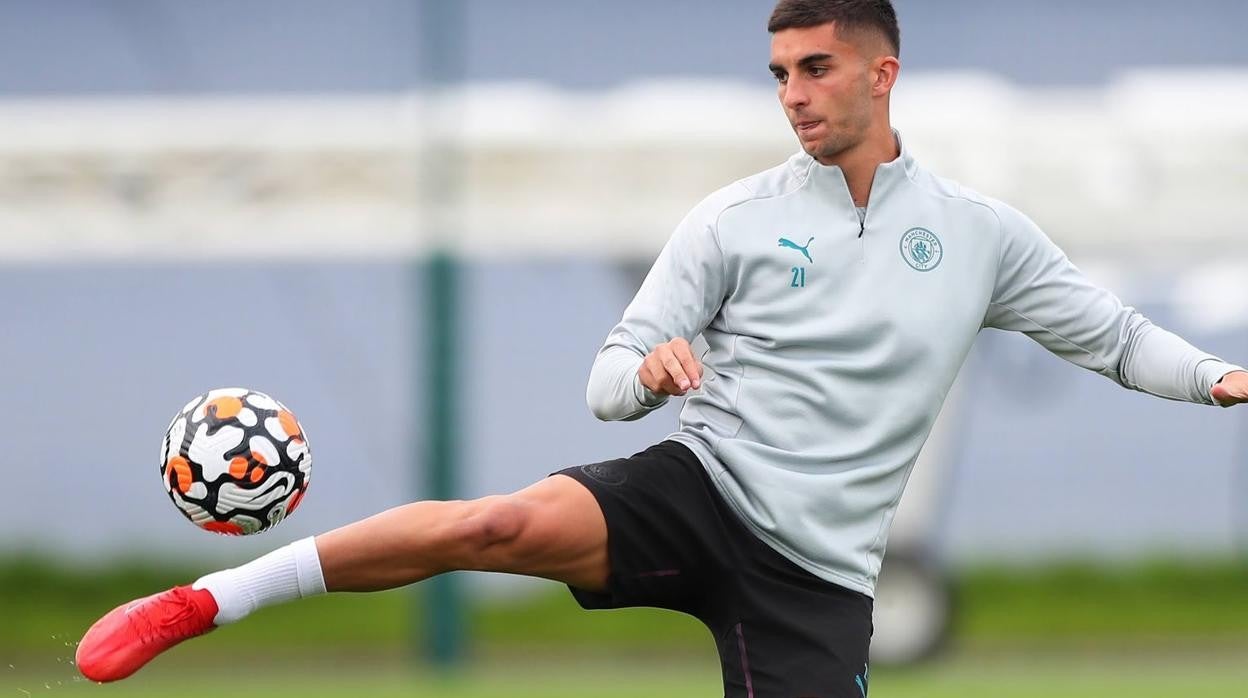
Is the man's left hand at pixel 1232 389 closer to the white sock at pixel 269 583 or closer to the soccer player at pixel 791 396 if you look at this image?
the soccer player at pixel 791 396

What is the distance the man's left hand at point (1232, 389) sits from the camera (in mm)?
4215

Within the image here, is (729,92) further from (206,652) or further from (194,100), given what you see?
(206,652)

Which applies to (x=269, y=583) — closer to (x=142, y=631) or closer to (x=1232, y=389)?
(x=142, y=631)

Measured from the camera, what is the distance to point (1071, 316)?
14.9 ft

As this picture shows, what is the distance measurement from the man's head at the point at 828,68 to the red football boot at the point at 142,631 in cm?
176

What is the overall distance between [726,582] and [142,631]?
4.32 feet

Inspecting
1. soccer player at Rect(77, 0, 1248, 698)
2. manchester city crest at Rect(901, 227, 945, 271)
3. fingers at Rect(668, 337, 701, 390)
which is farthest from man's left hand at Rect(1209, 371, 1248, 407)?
fingers at Rect(668, 337, 701, 390)

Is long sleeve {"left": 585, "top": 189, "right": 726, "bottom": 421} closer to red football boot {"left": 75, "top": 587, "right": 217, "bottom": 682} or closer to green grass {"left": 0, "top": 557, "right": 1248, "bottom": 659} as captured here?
red football boot {"left": 75, "top": 587, "right": 217, "bottom": 682}

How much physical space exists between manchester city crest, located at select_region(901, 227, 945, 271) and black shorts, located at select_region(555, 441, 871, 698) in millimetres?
703

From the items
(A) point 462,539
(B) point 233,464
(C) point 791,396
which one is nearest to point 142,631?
(B) point 233,464

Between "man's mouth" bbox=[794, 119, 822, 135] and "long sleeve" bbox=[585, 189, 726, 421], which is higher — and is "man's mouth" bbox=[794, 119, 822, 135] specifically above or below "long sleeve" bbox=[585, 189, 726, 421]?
above

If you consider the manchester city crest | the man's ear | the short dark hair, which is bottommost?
the manchester city crest

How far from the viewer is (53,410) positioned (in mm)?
10367

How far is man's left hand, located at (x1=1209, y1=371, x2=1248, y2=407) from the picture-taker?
13.8 ft
